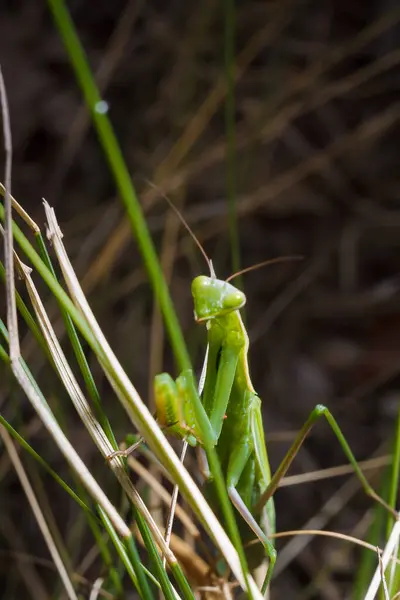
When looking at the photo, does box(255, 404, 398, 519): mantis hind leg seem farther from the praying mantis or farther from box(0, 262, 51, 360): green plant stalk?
box(0, 262, 51, 360): green plant stalk

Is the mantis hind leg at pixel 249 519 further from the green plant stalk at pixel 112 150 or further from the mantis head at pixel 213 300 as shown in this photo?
the green plant stalk at pixel 112 150

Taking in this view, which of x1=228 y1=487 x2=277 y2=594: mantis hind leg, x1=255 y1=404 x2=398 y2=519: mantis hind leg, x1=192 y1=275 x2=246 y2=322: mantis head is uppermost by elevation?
x1=192 y1=275 x2=246 y2=322: mantis head

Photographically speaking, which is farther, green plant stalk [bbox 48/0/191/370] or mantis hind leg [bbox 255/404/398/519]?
mantis hind leg [bbox 255/404/398/519]

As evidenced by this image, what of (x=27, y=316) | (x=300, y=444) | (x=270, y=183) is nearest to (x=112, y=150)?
(x=27, y=316)

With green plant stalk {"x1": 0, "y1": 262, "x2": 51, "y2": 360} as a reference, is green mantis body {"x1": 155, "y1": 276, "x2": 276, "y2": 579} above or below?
below

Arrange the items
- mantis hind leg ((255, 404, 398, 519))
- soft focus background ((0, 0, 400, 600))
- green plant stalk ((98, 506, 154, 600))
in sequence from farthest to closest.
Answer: soft focus background ((0, 0, 400, 600)) < mantis hind leg ((255, 404, 398, 519)) < green plant stalk ((98, 506, 154, 600))

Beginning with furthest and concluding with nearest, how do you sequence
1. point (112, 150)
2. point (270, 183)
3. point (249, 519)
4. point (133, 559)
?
point (270, 183)
point (249, 519)
point (133, 559)
point (112, 150)

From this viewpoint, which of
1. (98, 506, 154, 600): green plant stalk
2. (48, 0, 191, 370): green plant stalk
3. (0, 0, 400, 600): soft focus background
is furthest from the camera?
(0, 0, 400, 600): soft focus background

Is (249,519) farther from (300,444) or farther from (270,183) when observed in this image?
(270,183)

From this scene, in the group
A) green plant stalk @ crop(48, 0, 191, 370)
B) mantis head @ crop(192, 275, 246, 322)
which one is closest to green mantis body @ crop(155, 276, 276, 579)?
mantis head @ crop(192, 275, 246, 322)
